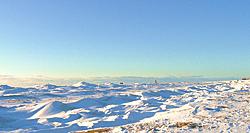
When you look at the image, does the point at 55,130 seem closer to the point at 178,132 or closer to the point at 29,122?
the point at 29,122

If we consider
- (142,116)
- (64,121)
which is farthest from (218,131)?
(64,121)

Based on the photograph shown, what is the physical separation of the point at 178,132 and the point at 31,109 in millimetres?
48544

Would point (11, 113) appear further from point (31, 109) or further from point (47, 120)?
point (47, 120)

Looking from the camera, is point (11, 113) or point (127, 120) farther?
point (11, 113)

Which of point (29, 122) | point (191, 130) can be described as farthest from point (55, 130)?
point (191, 130)

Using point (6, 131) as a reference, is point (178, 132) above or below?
above

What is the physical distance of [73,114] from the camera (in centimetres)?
5581

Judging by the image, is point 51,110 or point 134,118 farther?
point 51,110

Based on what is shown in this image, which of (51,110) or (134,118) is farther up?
(134,118)

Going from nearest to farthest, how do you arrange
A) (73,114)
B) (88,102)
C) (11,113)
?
(73,114) → (11,113) → (88,102)

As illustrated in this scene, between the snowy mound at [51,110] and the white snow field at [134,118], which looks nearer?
the white snow field at [134,118]

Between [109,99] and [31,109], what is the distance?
70.1 ft

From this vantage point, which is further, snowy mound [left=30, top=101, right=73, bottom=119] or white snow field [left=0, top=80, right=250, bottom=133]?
snowy mound [left=30, top=101, right=73, bottom=119]

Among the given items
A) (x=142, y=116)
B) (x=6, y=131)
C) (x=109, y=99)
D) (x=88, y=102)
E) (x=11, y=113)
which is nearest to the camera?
(x=6, y=131)
